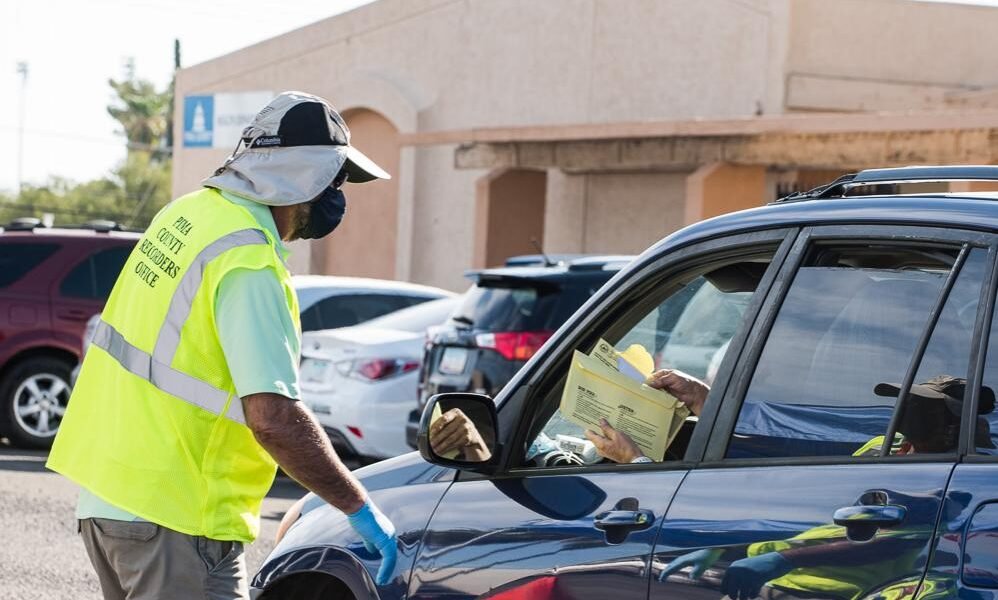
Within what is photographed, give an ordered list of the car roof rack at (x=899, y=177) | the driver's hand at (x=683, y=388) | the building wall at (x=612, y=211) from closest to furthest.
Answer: the car roof rack at (x=899, y=177) → the driver's hand at (x=683, y=388) → the building wall at (x=612, y=211)

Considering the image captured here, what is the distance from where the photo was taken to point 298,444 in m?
3.45

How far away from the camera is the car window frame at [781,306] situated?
→ 2.86 m

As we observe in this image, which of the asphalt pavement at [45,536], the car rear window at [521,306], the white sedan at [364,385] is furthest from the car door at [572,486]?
the white sedan at [364,385]

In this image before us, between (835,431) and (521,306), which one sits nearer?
(835,431)

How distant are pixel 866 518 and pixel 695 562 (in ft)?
1.43

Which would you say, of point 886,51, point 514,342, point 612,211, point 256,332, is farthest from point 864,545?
point 612,211

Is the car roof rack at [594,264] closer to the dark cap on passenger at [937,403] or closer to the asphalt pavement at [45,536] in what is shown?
the asphalt pavement at [45,536]

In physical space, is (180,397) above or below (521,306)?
above

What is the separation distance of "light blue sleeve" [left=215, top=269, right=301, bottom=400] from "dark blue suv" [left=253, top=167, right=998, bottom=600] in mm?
549

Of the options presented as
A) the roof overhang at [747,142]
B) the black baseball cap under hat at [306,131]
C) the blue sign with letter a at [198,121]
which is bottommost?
the black baseball cap under hat at [306,131]

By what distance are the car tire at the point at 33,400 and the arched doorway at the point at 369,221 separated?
1546 cm

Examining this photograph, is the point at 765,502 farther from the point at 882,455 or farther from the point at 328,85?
the point at 328,85

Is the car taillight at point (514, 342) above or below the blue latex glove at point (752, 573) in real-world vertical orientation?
below

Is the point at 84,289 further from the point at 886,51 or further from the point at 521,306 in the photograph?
the point at 886,51
